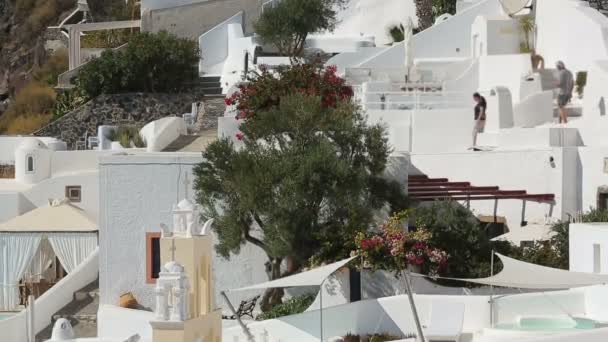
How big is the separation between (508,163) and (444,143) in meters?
3.35

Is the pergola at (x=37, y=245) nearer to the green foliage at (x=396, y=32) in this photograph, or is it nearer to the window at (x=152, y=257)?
the window at (x=152, y=257)

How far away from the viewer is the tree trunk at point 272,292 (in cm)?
3212

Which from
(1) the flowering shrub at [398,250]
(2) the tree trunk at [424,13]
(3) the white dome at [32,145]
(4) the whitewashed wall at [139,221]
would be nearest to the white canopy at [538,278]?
(1) the flowering shrub at [398,250]

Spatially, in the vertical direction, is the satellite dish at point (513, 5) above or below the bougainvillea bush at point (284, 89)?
above

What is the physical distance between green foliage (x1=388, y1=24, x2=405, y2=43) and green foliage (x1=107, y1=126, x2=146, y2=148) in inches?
404

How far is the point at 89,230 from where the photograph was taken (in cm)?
3903

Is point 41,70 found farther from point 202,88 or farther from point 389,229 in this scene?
point 389,229

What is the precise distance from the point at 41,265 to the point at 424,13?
19579mm

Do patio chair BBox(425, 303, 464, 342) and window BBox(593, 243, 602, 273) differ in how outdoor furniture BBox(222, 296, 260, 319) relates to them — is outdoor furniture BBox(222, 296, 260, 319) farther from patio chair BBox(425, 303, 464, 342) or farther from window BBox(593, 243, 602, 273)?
window BBox(593, 243, 602, 273)

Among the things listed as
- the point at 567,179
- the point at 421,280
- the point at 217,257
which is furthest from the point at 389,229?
the point at 567,179

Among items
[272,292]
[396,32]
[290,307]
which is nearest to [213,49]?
[396,32]

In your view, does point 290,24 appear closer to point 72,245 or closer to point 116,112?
point 116,112

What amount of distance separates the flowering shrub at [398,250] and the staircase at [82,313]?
5.27m

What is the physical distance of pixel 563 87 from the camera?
131ft
